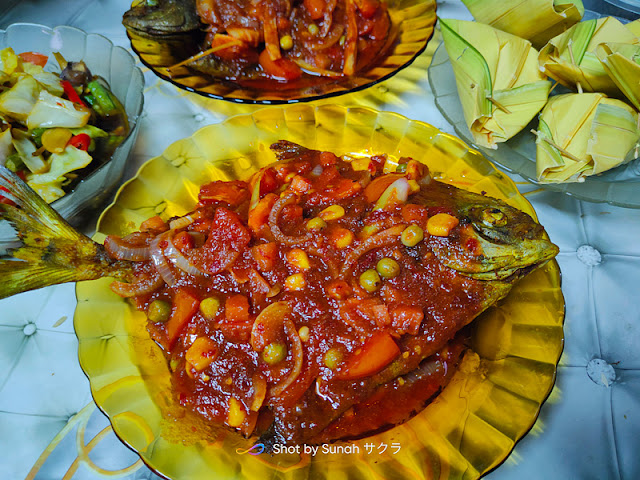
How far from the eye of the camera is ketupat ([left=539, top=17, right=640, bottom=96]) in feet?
8.75

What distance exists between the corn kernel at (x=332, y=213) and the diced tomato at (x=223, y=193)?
47 centimetres

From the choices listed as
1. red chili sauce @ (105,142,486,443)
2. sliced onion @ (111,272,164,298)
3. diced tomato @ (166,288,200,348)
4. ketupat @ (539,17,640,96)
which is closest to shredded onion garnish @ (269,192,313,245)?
red chili sauce @ (105,142,486,443)

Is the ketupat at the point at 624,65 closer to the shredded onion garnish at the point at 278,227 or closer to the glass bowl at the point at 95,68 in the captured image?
the shredded onion garnish at the point at 278,227

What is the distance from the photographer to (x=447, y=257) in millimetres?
1842

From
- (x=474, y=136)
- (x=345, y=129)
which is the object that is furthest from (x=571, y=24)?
(x=345, y=129)

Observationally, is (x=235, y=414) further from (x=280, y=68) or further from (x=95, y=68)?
(x=95, y=68)

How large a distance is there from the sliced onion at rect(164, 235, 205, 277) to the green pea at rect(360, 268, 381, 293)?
0.67 meters

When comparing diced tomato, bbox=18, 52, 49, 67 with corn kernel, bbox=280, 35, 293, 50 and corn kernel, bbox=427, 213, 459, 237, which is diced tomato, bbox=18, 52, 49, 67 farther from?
corn kernel, bbox=427, 213, 459, 237

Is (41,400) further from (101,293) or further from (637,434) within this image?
(637,434)

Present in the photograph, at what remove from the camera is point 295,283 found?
180 centimetres

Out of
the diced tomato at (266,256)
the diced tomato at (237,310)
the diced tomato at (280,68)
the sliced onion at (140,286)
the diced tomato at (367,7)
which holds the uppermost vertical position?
the diced tomato at (367,7)

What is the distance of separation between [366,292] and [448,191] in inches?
26.8

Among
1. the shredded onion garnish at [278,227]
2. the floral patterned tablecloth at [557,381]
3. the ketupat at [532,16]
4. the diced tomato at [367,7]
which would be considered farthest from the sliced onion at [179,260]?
the ketupat at [532,16]

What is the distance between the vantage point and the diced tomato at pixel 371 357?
1698 mm
